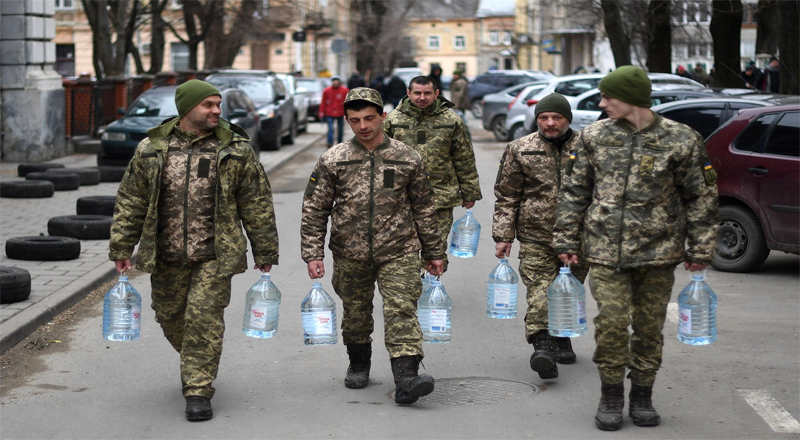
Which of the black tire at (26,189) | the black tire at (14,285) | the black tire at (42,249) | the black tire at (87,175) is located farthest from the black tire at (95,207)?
the black tire at (14,285)

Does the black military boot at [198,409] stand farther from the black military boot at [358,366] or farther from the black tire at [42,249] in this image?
the black tire at [42,249]

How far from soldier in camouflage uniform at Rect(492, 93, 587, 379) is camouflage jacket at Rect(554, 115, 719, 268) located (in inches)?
43.0

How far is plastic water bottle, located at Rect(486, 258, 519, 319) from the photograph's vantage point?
668 centimetres

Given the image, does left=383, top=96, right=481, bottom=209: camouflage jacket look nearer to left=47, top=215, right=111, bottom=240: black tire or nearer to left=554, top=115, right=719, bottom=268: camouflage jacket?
left=554, top=115, right=719, bottom=268: camouflage jacket

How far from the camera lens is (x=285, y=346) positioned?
745cm

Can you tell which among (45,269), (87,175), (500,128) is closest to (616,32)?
(500,128)

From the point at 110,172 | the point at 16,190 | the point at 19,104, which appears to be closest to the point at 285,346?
the point at 16,190

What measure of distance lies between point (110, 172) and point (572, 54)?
5547 centimetres

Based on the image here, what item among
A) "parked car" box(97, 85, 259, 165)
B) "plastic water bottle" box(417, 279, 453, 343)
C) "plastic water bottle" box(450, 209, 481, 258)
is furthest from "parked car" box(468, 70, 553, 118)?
"plastic water bottle" box(417, 279, 453, 343)

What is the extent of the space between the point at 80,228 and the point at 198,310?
6675mm

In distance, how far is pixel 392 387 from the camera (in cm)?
636

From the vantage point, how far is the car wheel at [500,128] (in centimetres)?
2909

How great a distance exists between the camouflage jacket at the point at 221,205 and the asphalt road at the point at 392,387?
2.85 ft

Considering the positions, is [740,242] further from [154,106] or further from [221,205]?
[154,106]
